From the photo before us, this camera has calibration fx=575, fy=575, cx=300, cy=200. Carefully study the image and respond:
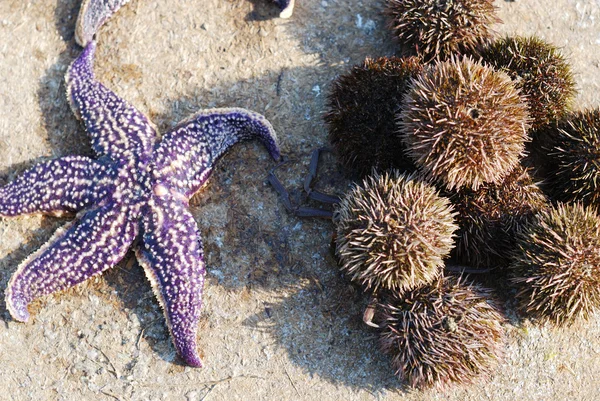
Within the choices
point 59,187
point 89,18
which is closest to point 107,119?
point 59,187

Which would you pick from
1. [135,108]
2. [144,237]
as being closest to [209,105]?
[135,108]

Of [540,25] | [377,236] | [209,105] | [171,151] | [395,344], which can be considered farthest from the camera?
[540,25]

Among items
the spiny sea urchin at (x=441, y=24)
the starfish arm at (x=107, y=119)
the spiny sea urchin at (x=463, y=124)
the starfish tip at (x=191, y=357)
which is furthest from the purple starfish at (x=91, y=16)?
the starfish tip at (x=191, y=357)

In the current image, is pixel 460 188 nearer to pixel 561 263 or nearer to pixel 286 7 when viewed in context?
pixel 561 263

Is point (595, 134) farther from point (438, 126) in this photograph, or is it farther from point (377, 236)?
point (377, 236)

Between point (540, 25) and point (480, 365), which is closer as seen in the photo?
point (480, 365)

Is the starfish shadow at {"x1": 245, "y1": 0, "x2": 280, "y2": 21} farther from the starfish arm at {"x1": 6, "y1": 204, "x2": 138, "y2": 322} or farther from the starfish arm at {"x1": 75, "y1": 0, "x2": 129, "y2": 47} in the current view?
the starfish arm at {"x1": 6, "y1": 204, "x2": 138, "y2": 322}

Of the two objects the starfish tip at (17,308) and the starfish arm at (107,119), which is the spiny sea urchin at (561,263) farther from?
the starfish tip at (17,308)
